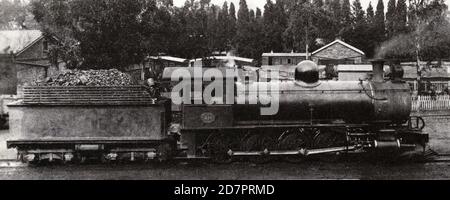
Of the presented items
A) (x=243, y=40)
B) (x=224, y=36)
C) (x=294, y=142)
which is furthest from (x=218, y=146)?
(x=224, y=36)

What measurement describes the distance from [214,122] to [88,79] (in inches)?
153

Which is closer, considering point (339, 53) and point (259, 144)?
point (259, 144)

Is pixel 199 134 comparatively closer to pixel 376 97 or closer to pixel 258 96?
pixel 258 96

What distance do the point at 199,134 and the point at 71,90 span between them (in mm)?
3709

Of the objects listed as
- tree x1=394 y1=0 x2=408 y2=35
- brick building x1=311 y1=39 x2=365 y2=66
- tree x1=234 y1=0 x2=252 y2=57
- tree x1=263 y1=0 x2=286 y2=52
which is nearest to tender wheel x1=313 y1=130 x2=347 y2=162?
tree x1=394 y1=0 x2=408 y2=35

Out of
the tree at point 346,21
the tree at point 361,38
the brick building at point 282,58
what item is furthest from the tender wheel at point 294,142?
the tree at point 361,38

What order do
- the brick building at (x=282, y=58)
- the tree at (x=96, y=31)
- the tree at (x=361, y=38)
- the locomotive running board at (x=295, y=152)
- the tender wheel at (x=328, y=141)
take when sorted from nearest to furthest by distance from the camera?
the locomotive running board at (x=295, y=152)
the tender wheel at (x=328, y=141)
the tree at (x=96, y=31)
the brick building at (x=282, y=58)
the tree at (x=361, y=38)

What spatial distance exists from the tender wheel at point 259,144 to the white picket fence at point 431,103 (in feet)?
54.7

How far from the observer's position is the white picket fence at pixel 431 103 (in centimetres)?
2672

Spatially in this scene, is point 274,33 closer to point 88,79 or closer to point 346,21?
point 346,21

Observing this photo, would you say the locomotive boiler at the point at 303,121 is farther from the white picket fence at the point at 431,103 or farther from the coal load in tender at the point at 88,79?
the white picket fence at the point at 431,103

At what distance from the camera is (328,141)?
13.0 metres
